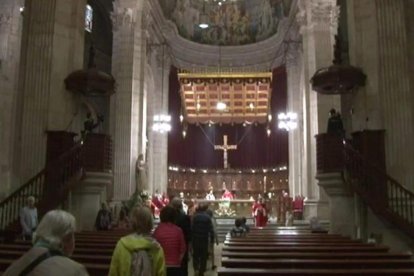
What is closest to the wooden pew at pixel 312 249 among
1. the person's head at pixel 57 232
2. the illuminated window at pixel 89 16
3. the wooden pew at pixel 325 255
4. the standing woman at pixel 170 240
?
the wooden pew at pixel 325 255

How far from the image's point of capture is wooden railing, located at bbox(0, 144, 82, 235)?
31.6ft

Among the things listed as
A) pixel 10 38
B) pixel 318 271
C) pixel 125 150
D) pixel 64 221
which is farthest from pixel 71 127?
pixel 64 221

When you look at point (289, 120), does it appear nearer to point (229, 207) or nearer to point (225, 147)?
point (229, 207)

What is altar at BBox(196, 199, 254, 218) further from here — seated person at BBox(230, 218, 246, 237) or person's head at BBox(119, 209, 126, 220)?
seated person at BBox(230, 218, 246, 237)

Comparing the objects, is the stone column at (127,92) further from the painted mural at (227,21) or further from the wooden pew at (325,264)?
the wooden pew at (325,264)

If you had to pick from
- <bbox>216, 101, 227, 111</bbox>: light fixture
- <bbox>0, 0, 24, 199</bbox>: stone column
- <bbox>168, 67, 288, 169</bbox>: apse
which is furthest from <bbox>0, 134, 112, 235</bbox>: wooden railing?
<bbox>216, 101, 227, 111</bbox>: light fixture

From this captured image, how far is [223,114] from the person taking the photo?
2734 centimetres

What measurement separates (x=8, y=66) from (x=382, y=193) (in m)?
9.33

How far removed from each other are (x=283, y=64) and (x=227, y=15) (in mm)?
5613

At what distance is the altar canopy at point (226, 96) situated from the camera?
926 inches

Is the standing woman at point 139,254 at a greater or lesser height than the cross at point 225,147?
lesser

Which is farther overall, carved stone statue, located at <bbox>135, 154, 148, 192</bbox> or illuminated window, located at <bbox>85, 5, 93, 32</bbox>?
illuminated window, located at <bbox>85, 5, 93, 32</bbox>

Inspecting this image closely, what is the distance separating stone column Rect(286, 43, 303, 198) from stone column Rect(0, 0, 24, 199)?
13.9m

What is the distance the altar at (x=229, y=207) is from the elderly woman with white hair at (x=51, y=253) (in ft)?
61.6
